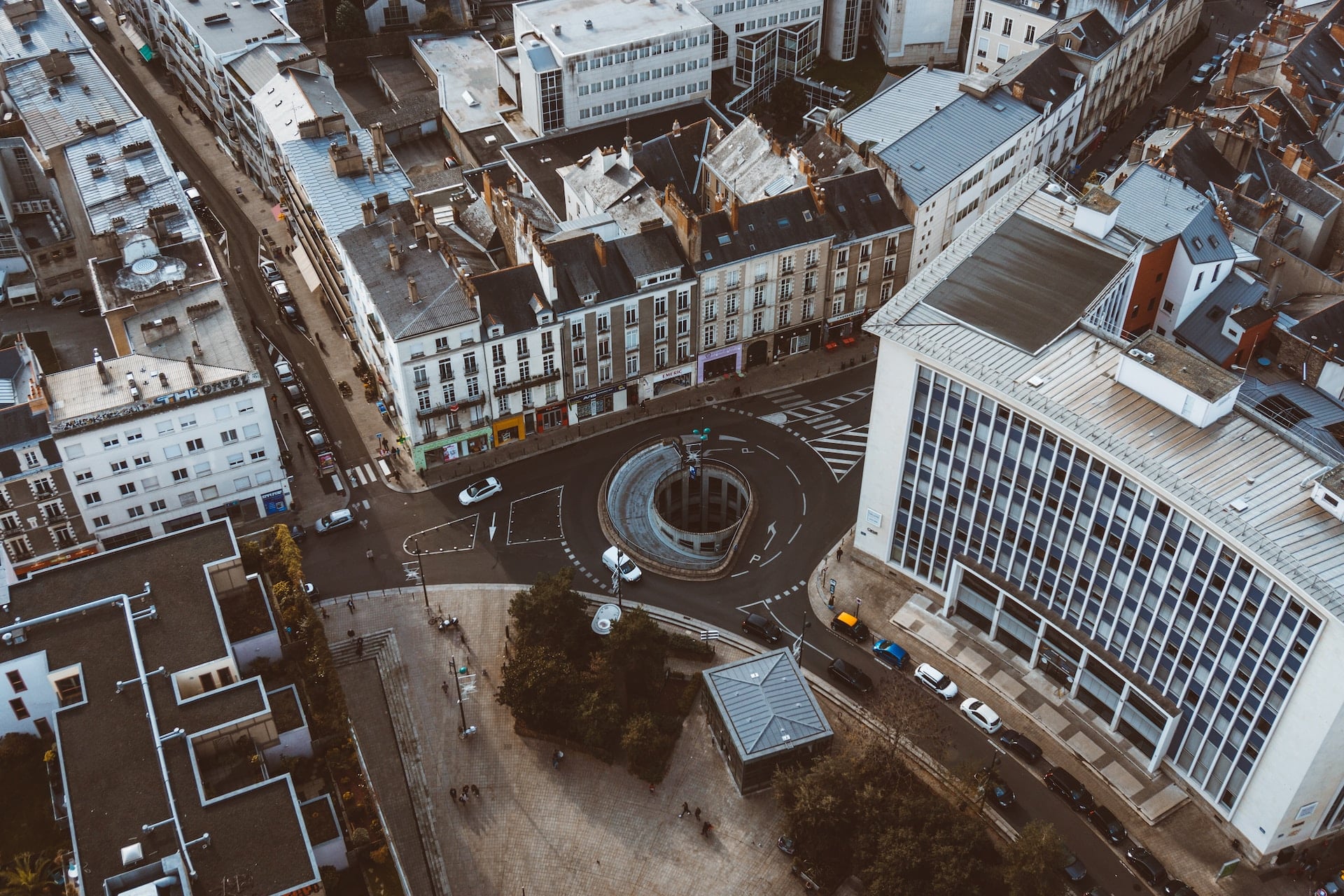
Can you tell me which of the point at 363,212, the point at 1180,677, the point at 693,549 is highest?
the point at 363,212

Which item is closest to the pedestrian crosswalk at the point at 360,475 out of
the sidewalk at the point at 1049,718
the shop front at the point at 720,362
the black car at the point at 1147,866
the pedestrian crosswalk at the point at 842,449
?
the shop front at the point at 720,362

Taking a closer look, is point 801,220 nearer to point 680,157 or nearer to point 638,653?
point 680,157

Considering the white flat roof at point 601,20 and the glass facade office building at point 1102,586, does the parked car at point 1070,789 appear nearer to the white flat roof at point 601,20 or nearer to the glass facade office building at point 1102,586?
the glass facade office building at point 1102,586

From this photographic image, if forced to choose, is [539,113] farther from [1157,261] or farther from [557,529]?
[1157,261]

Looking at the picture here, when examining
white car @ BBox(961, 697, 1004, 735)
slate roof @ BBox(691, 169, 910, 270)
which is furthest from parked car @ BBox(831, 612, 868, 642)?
slate roof @ BBox(691, 169, 910, 270)

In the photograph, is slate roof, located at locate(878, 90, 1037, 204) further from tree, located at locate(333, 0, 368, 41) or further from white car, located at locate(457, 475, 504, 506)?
tree, located at locate(333, 0, 368, 41)

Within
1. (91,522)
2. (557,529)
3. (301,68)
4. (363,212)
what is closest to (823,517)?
(557,529)
